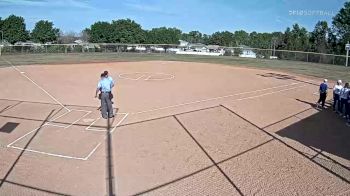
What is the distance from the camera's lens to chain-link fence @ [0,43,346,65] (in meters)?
46.7

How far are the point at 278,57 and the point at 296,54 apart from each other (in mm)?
3917

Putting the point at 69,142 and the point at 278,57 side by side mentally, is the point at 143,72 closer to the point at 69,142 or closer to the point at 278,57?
the point at 69,142

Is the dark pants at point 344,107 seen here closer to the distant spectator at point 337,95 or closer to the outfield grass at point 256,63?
the distant spectator at point 337,95

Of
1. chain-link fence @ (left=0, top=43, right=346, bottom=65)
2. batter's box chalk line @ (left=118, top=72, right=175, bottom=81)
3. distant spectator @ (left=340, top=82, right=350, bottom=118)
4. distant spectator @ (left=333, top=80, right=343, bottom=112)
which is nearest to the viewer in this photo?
distant spectator @ (left=340, top=82, right=350, bottom=118)

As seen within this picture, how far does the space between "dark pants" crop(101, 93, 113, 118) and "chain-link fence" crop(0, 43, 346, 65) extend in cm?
3562

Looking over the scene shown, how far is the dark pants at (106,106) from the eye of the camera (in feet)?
48.1

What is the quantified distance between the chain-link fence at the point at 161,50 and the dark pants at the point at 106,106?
117 feet

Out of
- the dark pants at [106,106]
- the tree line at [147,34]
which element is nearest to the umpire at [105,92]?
the dark pants at [106,106]

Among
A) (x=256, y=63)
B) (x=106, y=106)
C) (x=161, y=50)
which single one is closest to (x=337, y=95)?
(x=106, y=106)

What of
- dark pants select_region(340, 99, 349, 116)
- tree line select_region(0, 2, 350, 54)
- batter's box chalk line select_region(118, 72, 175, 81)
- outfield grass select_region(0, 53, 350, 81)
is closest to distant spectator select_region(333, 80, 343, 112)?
dark pants select_region(340, 99, 349, 116)

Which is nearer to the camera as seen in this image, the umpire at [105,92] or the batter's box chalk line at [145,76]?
the umpire at [105,92]

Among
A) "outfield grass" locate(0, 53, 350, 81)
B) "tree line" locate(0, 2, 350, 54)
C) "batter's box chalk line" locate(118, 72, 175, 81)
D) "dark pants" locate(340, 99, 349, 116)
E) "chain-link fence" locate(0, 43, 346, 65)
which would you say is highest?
"tree line" locate(0, 2, 350, 54)

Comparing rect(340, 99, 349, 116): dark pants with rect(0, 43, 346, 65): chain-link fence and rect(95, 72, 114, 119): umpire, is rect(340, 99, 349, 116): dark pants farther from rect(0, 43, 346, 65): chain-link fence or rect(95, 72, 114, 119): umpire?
rect(0, 43, 346, 65): chain-link fence

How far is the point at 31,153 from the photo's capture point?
10797mm
